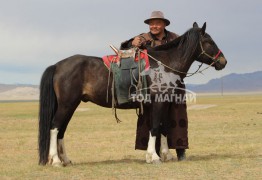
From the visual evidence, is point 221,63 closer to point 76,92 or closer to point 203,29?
point 203,29

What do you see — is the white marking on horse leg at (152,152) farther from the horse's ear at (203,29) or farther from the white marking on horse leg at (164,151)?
the horse's ear at (203,29)

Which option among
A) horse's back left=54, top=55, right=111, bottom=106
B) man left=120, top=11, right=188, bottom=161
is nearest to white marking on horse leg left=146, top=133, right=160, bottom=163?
man left=120, top=11, right=188, bottom=161

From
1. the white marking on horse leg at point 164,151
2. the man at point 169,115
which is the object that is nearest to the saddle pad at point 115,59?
the man at point 169,115

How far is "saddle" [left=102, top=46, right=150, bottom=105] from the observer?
28.1 ft

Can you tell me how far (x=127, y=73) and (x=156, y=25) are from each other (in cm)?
136

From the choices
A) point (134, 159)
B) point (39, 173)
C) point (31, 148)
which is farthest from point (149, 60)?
point (31, 148)

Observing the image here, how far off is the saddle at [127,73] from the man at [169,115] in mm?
506

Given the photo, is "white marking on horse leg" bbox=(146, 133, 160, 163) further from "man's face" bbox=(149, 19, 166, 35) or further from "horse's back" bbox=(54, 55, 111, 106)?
"man's face" bbox=(149, 19, 166, 35)

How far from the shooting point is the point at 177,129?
9.31m

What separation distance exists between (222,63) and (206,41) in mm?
542

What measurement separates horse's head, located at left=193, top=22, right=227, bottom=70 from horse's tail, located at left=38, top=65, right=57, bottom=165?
2928 millimetres

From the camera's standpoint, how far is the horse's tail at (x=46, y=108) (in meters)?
8.50

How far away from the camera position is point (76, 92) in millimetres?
8516

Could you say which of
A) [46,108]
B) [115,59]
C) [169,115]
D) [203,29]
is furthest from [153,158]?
[203,29]
